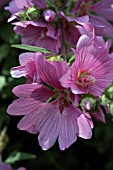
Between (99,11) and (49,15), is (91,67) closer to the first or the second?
(49,15)

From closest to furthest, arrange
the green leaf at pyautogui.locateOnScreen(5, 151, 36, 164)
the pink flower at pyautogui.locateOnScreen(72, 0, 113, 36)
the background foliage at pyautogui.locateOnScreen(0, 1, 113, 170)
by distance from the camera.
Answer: the pink flower at pyautogui.locateOnScreen(72, 0, 113, 36), the green leaf at pyautogui.locateOnScreen(5, 151, 36, 164), the background foliage at pyautogui.locateOnScreen(0, 1, 113, 170)

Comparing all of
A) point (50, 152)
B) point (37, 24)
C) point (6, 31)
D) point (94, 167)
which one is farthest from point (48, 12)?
point (94, 167)

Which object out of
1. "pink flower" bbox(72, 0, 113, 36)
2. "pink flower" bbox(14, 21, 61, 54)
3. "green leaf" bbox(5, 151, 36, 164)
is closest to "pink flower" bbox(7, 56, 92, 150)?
"pink flower" bbox(14, 21, 61, 54)

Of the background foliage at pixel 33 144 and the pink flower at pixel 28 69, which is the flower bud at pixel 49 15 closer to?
the pink flower at pixel 28 69

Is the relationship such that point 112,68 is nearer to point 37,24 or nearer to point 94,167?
point 37,24

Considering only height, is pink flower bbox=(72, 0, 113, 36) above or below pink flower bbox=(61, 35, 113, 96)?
above

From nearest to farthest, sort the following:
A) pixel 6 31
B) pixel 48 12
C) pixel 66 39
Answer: pixel 48 12 < pixel 66 39 < pixel 6 31

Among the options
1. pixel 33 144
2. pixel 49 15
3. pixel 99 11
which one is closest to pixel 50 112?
pixel 49 15

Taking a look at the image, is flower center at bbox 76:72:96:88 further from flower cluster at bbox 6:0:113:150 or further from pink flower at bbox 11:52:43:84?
pink flower at bbox 11:52:43:84
